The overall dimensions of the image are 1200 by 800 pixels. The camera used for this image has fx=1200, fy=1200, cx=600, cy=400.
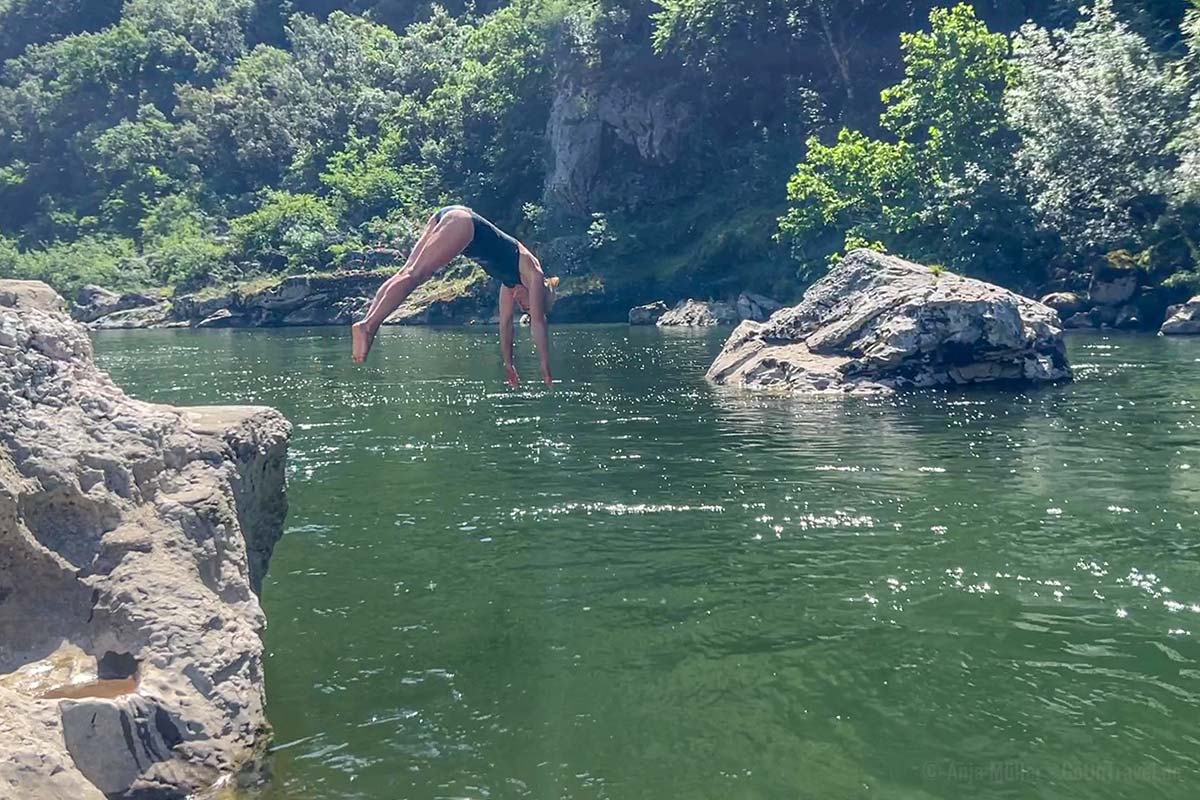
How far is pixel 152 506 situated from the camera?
10.1 metres

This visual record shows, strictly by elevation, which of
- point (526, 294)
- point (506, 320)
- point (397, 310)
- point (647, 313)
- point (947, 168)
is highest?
point (947, 168)

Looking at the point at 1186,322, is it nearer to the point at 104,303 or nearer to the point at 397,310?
the point at 397,310

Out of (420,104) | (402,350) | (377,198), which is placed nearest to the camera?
(402,350)

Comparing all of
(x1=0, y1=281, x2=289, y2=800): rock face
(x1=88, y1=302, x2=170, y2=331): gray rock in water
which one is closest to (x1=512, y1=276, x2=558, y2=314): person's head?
(x1=0, y1=281, x2=289, y2=800): rock face

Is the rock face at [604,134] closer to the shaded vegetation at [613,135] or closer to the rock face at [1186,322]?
the shaded vegetation at [613,135]

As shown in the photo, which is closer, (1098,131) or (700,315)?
(1098,131)

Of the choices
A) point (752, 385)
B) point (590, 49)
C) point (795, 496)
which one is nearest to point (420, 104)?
point (590, 49)

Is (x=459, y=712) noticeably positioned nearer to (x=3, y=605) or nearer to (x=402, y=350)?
(x=3, y=605)

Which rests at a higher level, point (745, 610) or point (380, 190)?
point (380, 190)

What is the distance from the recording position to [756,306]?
2479 inches

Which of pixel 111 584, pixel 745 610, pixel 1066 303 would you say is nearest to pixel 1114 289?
pixel 1066 303

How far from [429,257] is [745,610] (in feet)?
16.2

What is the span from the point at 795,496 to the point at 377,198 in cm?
7845

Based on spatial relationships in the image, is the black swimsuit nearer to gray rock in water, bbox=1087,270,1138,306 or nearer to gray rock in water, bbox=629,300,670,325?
gray rock in water, bbox=1087,270,1138,306
